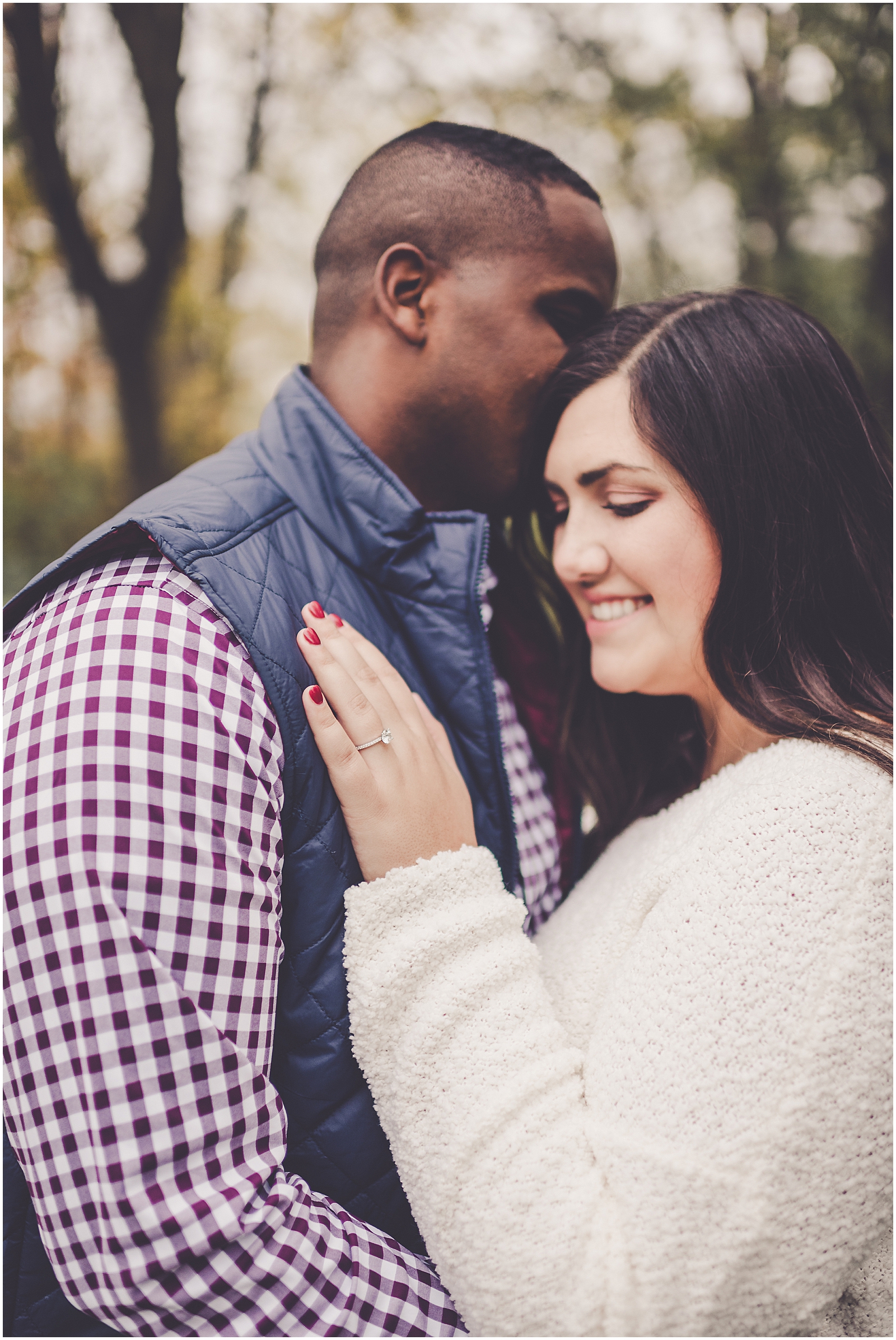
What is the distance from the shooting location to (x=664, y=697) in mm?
2537

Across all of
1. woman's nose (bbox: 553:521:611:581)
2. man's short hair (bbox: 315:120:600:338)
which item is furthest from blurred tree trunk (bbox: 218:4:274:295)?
woman's nose (bbox: 553:521:611:581)

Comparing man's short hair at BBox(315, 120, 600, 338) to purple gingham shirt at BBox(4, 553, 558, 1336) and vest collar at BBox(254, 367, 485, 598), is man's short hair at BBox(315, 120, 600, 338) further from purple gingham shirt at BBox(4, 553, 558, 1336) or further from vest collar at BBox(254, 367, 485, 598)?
purple gingham shirt at BBox(4, 553, 558, 1336)

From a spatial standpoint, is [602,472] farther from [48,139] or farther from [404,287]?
[48,139]

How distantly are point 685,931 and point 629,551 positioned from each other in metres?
0.85

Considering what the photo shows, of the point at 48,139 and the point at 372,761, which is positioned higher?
the point at 48,139

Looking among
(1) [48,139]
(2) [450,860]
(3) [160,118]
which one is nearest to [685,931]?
(2) [450,860]

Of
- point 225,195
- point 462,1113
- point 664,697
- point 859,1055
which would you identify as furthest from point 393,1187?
point 225,195

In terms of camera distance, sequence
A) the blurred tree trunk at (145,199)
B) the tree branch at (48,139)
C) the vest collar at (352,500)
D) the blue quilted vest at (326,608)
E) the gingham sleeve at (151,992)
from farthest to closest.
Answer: the blurred tree trunk at (145,199) → the tree branch at (48,139) → the vest collar at (352,500) → the blue quilted vest at (326,608) → the gingham sleeve at (151,992)

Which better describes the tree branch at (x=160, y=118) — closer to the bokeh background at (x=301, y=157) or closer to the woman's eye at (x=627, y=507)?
the bokeh background at (x=301, y=157)

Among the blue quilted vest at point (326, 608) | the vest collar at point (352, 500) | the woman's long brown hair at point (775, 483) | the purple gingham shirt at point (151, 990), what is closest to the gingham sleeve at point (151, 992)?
the purple gingham shirt at point (151, 990)

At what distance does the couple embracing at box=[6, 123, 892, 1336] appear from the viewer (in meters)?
1.22

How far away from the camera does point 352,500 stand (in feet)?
5.83

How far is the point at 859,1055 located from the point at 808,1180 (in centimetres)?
20

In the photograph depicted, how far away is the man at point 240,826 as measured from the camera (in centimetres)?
119
